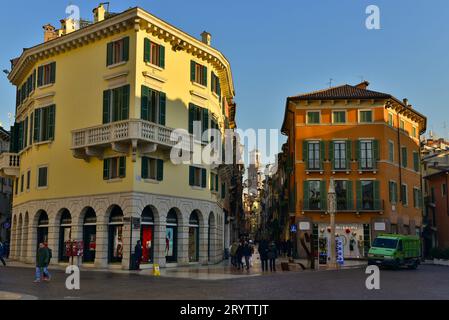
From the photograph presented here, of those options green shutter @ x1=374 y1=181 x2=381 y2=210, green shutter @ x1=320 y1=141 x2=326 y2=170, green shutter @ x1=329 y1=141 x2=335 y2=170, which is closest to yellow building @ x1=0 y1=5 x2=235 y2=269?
green shutter @ x1=320 y1=141 x2=326 y2=170

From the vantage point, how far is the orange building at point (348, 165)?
48.1 m

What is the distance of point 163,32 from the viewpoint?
35062 mm

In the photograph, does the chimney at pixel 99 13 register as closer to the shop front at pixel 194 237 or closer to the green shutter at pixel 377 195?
the shop front at pixel 194 237

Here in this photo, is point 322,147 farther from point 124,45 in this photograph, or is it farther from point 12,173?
point 12,173

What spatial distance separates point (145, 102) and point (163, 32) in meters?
5.02

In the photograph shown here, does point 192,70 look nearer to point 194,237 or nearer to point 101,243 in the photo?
point 194,237

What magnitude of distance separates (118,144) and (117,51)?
6428 mm

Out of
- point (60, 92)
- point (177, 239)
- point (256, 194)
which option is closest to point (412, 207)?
point (177, 239)

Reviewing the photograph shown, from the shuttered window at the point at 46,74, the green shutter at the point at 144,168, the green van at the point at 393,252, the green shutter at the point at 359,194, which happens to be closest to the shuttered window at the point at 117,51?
the shuttered window at the point at 46,74

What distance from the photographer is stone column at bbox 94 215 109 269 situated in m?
33.0

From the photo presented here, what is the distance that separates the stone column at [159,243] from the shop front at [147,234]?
198 millimetres

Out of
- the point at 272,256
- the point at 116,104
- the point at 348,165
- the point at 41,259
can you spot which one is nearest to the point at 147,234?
the point at 272,256

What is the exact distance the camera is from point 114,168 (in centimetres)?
3366
